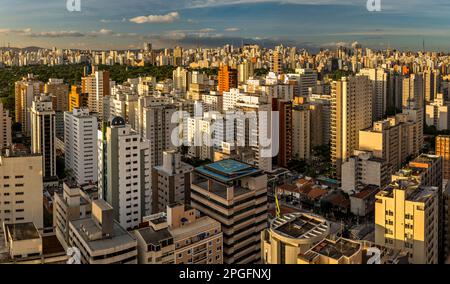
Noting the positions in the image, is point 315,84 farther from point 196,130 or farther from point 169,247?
point 169,247

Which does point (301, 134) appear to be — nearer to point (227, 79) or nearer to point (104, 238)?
point (227, 79)

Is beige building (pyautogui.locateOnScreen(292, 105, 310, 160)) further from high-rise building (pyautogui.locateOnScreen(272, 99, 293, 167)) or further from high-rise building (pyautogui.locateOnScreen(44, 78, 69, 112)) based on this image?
high-rise building (pyautogui.locateOnScreen(44, 78, 69, 112))

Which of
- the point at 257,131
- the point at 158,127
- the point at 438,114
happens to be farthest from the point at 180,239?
the point at 438,114

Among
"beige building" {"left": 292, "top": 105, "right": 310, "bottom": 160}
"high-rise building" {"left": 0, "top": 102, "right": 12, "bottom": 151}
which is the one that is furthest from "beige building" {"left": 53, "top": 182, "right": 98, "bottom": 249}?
"beige building" {"left": 292, "top": 105, "right": 310, "bottom": 160}

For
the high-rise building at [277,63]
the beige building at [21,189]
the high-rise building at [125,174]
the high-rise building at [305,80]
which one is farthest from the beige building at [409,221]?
the high-rise building at [277,63]
